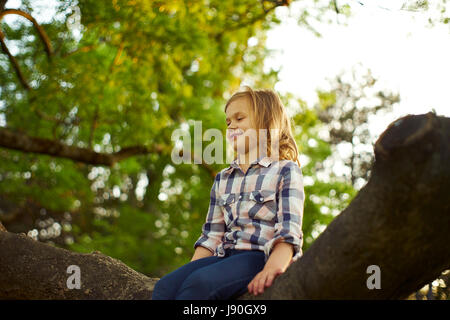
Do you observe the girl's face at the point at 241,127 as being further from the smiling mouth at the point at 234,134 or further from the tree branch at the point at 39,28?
the tree branch at the point at 39,28

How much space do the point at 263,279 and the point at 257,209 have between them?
Answer: 42 cm

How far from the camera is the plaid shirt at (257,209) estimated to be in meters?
1.91

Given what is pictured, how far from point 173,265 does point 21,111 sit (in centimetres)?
698

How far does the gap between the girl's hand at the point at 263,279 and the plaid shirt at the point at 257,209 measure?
0.13 metres

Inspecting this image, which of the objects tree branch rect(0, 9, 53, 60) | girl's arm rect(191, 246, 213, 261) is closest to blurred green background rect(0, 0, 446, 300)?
tree branch rect(0, 9, 53, 60)

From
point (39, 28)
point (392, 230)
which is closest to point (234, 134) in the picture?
point (392, 230)

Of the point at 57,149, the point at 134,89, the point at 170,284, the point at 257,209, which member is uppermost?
the point at 134,89

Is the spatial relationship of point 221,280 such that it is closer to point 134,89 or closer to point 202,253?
point 202,253

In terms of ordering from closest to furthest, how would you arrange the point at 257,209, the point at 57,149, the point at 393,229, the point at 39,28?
the point at 393,229, the point at 257,209, the point at 39,28, the point at 57,149

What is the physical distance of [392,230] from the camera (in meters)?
1.42

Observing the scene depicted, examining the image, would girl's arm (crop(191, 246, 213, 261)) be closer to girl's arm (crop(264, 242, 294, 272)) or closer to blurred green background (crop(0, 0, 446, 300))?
girl's arm (crop(264, 242, 294, 272))

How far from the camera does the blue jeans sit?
1.79 metres
